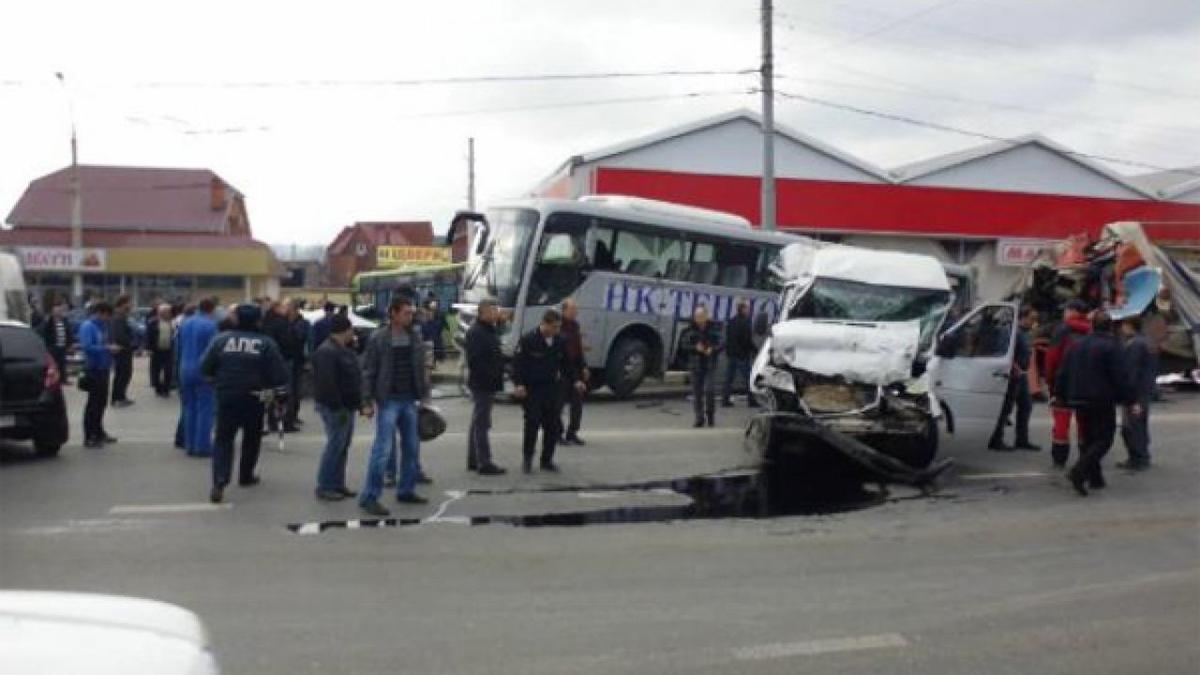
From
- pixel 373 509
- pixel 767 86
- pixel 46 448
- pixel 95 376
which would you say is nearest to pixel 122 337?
pixel 95 376

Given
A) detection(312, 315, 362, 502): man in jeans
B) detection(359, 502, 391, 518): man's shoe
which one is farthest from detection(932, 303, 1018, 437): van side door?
detection(312, 315, 362, 502): man in jeans

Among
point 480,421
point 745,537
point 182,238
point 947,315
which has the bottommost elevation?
point 745,537

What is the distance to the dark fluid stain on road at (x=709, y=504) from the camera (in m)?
8.74

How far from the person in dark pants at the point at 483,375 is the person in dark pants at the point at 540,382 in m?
0.25

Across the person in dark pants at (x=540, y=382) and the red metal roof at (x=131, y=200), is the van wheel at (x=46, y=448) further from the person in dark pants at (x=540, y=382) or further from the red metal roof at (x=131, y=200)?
the red metal roof at (x=131, y=200)

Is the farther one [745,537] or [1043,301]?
[1043,301]

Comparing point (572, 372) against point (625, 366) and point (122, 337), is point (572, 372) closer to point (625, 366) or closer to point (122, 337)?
point (625, 366)

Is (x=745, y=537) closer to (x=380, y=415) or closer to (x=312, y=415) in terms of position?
(x=380, y=415)

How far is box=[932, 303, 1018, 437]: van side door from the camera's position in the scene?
458 inches

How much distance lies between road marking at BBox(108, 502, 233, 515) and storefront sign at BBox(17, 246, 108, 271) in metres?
47.8

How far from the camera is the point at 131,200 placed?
63969mm

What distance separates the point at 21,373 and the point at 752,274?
12.6 meters

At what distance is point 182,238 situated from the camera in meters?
60.2

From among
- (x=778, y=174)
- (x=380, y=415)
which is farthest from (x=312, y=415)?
(x=778, y=174)
